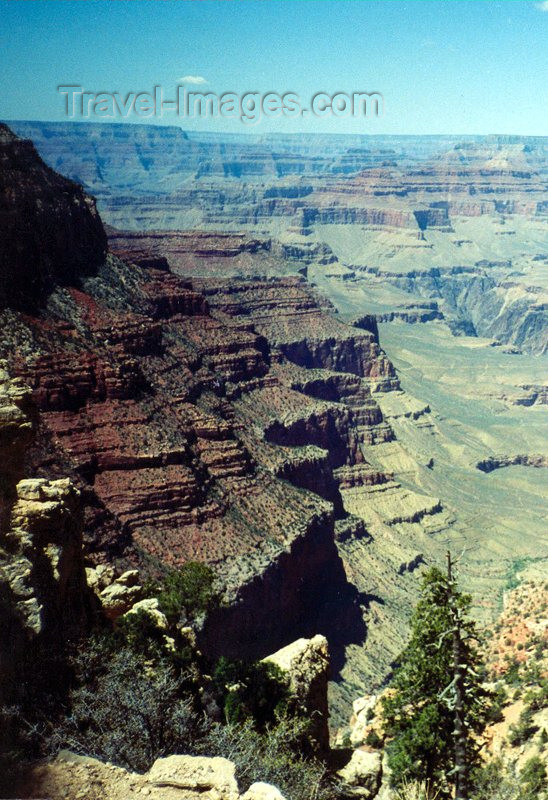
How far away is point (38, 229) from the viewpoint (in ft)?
194

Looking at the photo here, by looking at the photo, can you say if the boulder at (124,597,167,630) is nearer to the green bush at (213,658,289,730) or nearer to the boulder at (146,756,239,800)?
the green bush at (213,658,289,730)

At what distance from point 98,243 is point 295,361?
5847 cm

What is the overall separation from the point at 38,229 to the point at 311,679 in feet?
127

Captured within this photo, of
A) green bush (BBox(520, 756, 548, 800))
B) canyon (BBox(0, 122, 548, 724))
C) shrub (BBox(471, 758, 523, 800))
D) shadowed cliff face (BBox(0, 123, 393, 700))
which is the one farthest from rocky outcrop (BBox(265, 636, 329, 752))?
shadowed cliff face (BBox(0, 123, 393, 700))

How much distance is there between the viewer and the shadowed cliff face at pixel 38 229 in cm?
5506

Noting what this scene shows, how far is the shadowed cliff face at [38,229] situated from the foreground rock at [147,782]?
37119mm

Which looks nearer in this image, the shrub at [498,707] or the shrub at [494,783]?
the shrub at [494,783]

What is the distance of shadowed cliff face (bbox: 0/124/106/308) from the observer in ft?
181

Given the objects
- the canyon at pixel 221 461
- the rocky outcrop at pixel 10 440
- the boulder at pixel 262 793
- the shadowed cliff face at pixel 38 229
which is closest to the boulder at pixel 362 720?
the canyon at pixel 221 461

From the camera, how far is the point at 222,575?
5006 centimetres

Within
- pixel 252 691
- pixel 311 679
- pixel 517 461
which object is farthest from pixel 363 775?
pixel 517 461

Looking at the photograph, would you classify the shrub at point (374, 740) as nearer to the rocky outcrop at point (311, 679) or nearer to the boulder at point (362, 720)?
the boulder at point (362, 720)

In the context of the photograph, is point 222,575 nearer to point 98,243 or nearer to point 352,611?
point 352,611

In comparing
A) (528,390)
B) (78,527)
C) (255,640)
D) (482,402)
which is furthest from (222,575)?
(528,390)
